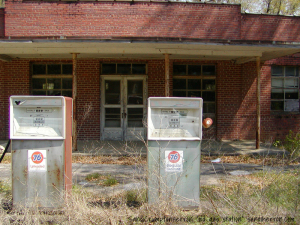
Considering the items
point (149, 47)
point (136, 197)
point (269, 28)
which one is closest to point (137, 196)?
point (136, 197)

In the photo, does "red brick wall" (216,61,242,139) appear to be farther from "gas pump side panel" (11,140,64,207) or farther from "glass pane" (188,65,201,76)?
"gas pump side panel" (11,140,64,207)

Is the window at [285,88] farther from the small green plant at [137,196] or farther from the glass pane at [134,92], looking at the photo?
the small green plant at [137,196]

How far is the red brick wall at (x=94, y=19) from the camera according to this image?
35.2ft

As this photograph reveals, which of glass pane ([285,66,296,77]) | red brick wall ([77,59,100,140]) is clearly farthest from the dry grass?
glass pane ([285,66,296,77])

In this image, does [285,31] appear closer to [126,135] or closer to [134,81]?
[134,81]

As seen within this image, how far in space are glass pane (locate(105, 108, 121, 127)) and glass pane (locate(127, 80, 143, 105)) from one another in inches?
22.5

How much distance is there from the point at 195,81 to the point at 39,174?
316 inches

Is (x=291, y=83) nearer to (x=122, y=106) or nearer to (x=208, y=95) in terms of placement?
(x=208, y=95)

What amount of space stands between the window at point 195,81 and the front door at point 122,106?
49.8 inches

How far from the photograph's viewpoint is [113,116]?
1083 centimetres

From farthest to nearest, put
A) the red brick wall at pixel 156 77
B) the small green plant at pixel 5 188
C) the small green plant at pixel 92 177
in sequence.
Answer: the red brick wall at pixel 156 77 → the small green plant at pixel 92 177 → the small green plant at pixel 5 188

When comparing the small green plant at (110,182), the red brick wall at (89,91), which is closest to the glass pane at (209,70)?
the red brick wall at (89,91)

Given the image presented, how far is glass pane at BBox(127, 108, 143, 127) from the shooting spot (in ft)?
35.5

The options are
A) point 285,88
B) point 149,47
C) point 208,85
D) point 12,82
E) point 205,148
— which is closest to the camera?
point 149,47
